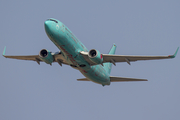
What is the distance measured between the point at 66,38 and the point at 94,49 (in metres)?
3.93

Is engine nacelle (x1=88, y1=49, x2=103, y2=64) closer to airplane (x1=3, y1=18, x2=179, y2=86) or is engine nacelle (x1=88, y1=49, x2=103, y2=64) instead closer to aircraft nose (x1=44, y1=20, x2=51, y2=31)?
airplane (x1=3, y1=18, x2=179, y2=86)

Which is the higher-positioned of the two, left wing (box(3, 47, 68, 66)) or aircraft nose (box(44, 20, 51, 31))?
aircraft nose (box(44, 20, 51, 31))

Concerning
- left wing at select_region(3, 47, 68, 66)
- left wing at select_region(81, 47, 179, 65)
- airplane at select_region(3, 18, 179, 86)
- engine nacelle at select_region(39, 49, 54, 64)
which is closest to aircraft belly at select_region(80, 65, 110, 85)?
airplane at select_region(3, 18, 179, 86)

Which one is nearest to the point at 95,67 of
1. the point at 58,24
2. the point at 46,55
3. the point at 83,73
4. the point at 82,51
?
the point at 83,73

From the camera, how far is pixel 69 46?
3319cm

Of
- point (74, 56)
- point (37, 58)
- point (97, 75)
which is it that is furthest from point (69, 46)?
point (97, 75)

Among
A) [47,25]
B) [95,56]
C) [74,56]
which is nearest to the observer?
[47,25]

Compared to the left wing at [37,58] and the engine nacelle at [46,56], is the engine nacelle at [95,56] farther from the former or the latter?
the engine nacelle at [46,56]

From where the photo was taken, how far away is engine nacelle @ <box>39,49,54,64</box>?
36.3 metres

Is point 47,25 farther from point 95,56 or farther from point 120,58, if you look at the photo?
point 120,58

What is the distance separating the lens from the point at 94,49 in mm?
34250

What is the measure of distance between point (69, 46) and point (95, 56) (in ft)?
11.2

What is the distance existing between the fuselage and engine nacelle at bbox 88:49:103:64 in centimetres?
150

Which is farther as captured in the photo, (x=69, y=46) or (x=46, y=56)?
(x=46, y=56)
